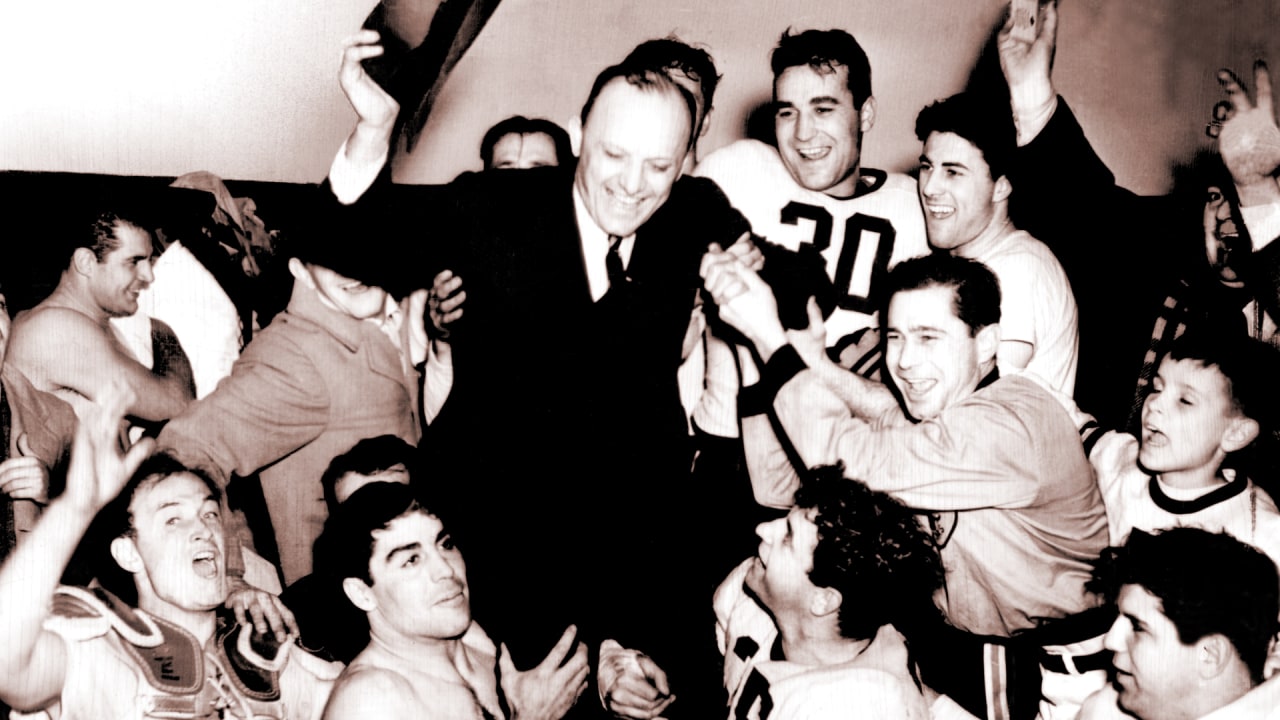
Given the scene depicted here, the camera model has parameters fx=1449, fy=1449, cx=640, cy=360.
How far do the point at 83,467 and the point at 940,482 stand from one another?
6.04 feet

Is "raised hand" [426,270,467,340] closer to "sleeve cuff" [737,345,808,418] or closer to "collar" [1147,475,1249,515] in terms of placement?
"sleeve cuff" [737,345,808,418]

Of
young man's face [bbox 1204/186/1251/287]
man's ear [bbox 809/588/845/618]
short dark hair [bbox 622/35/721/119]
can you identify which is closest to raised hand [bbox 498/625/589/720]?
man's ear [bbox 809/588/845/618]

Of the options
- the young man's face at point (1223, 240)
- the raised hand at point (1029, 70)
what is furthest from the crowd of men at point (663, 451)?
the young man's face at point (1223, 240)

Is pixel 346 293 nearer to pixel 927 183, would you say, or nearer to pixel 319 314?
pixel 319 314

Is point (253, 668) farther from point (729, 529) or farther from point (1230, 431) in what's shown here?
point (1230, 431)

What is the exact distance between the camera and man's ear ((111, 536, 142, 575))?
3.04 metres

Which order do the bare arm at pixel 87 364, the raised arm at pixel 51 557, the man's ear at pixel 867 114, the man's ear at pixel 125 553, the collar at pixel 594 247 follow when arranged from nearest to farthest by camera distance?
the raised arm at pixel 51 557, the man's ear at pixel 125 553, the bare arm at pixel 87 364, the collar at pixel 594 247, the man's ear at pixel 867 114

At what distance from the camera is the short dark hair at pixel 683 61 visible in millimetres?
3285

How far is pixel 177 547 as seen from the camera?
10.0ft

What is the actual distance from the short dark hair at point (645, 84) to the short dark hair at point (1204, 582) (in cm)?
136

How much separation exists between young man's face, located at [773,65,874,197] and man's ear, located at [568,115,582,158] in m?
0.47

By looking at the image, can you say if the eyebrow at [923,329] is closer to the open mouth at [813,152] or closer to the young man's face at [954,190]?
the young man's face at [954,190]

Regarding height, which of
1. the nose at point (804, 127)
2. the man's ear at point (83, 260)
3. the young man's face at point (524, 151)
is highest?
the nose at point (804, 127)

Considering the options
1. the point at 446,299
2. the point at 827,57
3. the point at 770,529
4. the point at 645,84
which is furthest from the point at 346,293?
the point at 827,57
